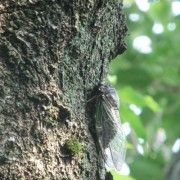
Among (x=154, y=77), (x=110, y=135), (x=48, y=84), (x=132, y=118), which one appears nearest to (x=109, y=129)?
(x=110, y=135)

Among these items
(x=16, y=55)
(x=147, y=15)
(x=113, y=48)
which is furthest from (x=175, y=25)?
(x=16, y=55)

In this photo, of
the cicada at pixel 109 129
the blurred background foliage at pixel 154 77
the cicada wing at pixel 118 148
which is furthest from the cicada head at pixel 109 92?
the blurred background foliage at pixel 154 77

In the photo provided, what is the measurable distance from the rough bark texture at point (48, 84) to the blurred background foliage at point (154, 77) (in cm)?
332

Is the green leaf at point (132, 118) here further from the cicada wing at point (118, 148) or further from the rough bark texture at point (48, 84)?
the rough bark texture at point (48, 84)

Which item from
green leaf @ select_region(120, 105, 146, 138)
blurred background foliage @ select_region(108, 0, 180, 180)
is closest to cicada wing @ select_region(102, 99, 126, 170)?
green leaf @ select_region(120, 105, 146, 138)

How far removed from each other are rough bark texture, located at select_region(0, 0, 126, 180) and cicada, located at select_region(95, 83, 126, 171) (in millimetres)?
60

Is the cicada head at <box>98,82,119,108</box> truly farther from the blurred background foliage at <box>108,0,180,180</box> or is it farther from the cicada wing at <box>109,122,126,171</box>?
the blurred background foliage at <box>108,0,180,180</box>

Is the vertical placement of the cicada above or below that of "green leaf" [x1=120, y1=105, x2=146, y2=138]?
below

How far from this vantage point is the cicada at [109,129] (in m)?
2.23

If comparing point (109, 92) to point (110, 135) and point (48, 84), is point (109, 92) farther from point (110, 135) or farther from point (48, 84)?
point (48, 84)

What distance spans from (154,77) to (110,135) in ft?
14.2

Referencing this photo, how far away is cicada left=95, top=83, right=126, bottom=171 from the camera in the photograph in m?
2.23

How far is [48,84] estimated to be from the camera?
6.70 ft

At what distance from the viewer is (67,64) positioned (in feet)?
6.96
